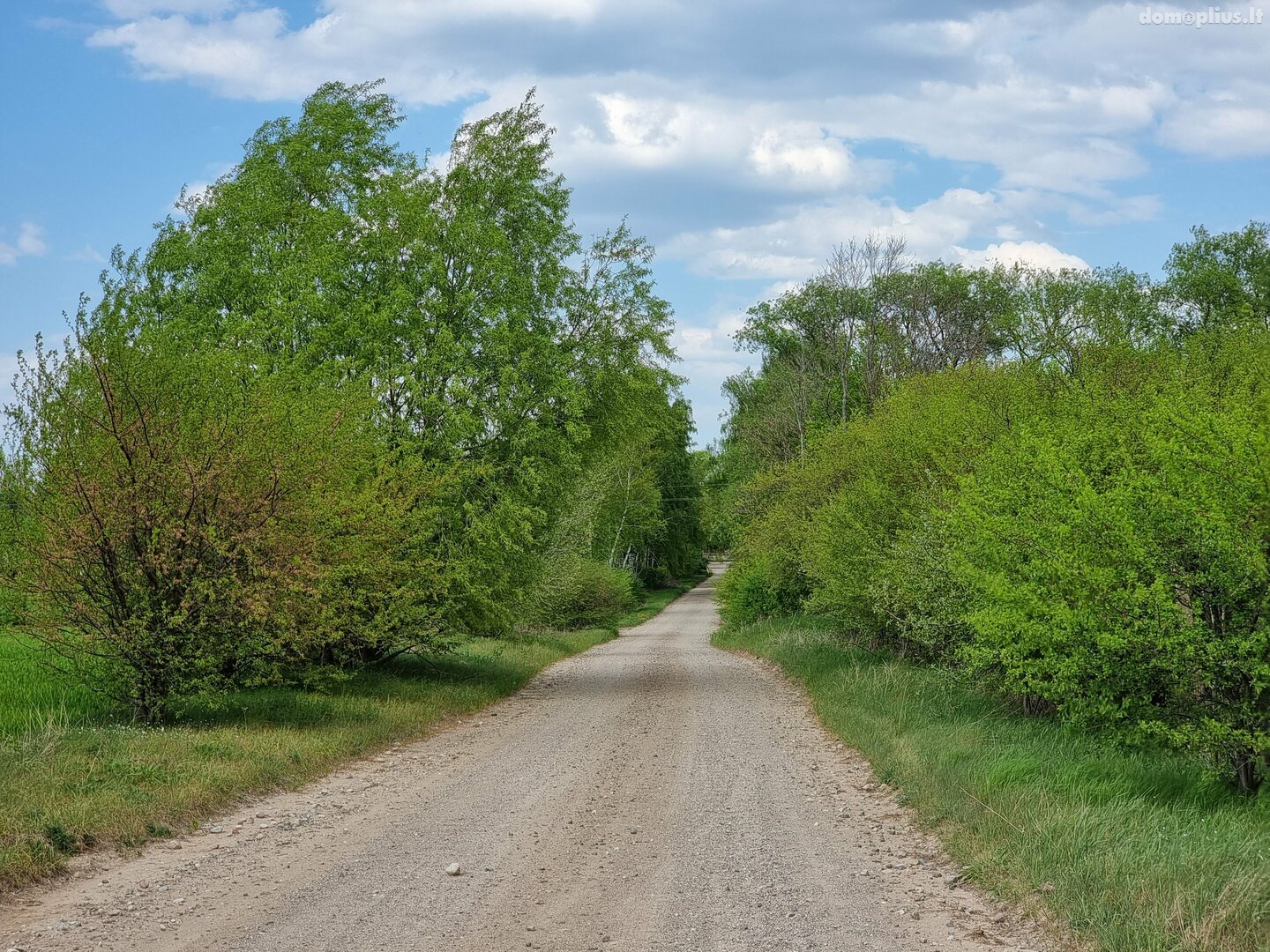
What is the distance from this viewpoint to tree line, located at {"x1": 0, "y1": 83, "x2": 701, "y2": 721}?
1312 centimetres

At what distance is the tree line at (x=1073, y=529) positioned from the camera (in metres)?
9.55

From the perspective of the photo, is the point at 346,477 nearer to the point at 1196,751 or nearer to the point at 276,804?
the point at 276,804

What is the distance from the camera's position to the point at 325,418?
15773 millimetres

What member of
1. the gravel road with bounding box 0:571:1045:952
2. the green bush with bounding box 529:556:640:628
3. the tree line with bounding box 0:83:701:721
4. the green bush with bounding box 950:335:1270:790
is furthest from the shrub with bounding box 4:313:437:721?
the green bush with bounding box 529:556:640:628

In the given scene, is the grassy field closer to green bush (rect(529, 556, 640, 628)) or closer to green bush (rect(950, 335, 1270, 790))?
green bush (rect(950, 335, 1270, 790))

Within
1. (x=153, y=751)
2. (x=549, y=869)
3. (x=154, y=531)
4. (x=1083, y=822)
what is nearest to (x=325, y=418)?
(x=154, y=531)

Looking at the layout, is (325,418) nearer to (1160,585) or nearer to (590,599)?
(1160,585)

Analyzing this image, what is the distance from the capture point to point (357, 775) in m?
12.5

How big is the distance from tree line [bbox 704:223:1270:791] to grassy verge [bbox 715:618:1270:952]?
1.59 ft

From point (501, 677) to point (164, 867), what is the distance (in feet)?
51.3

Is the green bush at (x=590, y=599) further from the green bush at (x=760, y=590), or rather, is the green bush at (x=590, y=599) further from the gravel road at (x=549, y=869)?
the gravel road at (x=549, y=869)

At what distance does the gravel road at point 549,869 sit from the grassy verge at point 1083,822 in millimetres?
371

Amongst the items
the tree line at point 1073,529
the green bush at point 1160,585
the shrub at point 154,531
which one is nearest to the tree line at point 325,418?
the shrub at point 154,531

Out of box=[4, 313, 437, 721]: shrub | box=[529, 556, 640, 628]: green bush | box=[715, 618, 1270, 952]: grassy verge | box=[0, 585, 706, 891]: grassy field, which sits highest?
box=[4, 313, 437, 721]: shrub
